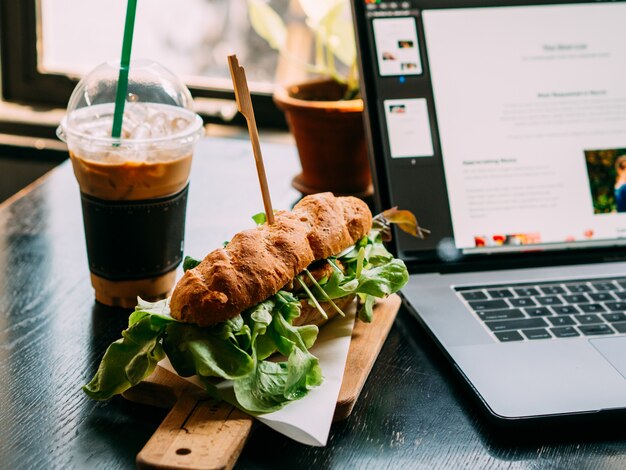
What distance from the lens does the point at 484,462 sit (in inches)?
21.7

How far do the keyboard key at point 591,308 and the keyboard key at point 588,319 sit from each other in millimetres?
15

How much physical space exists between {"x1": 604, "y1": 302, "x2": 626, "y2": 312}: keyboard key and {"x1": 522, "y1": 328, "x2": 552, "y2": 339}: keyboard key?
0.10 meters

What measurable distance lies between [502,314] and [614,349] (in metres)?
0.11

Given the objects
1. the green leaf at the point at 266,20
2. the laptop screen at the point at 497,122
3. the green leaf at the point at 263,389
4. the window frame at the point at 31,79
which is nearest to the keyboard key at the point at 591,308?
the laptop screen at the point at 497,122

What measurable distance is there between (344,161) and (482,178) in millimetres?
242

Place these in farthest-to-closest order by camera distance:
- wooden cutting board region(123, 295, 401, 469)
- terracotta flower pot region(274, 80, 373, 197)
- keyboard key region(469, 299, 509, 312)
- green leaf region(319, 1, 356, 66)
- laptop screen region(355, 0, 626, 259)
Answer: green leaf region(319, 1, 356, 66)
terracotta flower pot region(274, 80, 373, 197)
laptop screen region(355, 0, 626, 259)
keyboard key region(469, 299, 509, 312)
wooden cutting board region(123, 295, 401, 469)

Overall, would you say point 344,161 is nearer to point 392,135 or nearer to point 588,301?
point 392,135

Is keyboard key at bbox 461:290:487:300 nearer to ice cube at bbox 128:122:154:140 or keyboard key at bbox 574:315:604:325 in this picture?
keyboard key at bbox 574:315:604:325

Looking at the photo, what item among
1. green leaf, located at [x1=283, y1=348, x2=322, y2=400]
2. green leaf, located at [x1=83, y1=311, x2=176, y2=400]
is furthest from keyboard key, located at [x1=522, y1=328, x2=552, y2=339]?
green leaf, located at [x1=83, y1=311, x2=176, y2=400]

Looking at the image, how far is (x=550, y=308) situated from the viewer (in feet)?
2.47

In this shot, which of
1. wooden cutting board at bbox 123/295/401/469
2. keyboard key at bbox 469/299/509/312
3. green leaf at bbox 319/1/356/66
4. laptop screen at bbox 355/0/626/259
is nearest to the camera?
wooden cutting board at bbox 123/295/401/469

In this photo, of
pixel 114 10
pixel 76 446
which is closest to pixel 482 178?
pixel 76 446

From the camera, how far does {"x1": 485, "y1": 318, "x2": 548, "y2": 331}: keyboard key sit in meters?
0.71

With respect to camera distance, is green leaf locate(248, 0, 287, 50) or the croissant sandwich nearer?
the croissant sandwich
